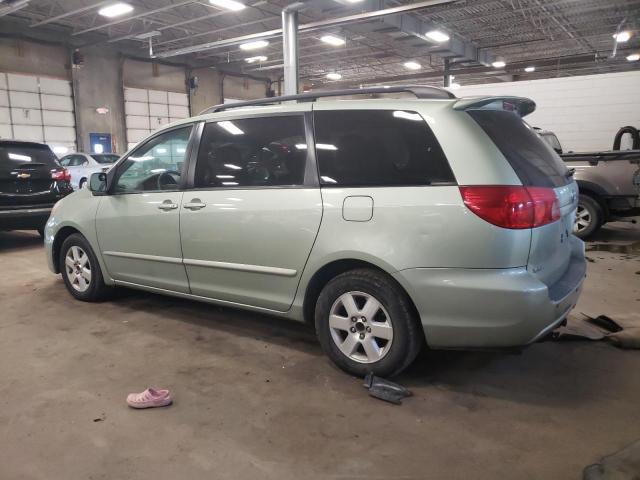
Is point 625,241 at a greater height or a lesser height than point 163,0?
lesser

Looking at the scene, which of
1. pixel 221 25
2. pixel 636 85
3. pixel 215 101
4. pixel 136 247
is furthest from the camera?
pixel 215 101

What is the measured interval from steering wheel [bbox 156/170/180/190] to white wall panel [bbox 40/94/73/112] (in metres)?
15.5

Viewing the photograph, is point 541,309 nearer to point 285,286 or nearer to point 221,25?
point 285,286

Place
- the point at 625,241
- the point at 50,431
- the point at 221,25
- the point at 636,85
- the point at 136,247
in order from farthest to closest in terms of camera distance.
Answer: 1. the point at 221,25
2. the point at 636,85
3. the point at 625,241
4. the point at 136,247
5. the point at 50,431

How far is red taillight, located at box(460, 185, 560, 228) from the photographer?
7.70ft

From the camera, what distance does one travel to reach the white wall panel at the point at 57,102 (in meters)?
16.5

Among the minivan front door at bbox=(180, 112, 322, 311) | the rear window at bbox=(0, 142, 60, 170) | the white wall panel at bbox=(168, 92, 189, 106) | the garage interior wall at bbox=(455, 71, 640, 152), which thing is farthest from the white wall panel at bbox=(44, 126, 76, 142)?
the minivan front door at bbox=(180, 112, 322, 311)

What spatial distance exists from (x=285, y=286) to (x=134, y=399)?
1.06m

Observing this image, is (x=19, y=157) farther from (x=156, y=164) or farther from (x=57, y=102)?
(x=57, y=102)

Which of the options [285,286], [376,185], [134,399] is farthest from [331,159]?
[134,399]

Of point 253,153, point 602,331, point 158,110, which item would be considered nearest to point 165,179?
point 253,153

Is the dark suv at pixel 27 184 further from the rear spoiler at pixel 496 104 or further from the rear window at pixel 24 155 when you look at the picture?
the rear spoiler at pixel 496 104

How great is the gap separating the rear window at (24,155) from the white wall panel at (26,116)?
34.5 feet

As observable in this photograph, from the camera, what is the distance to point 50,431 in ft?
7.80
